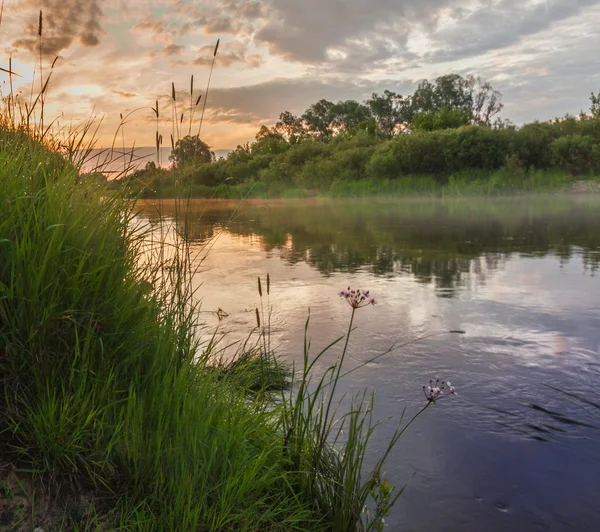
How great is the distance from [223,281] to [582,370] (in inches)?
216

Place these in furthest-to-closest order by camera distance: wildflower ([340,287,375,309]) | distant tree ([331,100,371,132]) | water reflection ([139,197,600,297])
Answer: distant tree ([331,100,371,132])
water reflection ([139,197,600,297])
wildflower ([340,287,375,309])

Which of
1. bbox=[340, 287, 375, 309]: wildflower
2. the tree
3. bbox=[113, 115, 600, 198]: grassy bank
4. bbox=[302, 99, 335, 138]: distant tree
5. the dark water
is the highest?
bbox=[302, 99, 335, 138]: distant tree

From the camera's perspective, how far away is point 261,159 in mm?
60750

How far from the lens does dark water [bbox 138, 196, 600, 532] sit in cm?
296

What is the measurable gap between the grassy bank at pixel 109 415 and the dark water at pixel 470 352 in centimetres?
57

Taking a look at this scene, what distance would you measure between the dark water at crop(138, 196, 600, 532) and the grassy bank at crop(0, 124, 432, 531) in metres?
0.57

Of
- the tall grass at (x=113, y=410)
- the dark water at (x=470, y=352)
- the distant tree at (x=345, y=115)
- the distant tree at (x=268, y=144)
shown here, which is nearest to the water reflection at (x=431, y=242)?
the dark water at (x=470, y=352)

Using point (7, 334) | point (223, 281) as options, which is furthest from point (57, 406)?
point (223, 281)

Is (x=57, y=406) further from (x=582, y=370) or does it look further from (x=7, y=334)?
(x=582, y=370)

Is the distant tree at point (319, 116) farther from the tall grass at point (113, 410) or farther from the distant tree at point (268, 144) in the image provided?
the tall grass at point (113, 410)

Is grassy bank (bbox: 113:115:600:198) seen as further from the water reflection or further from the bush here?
the water reflection

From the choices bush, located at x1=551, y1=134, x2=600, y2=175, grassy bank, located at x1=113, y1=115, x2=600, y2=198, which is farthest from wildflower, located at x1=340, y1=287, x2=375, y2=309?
bush, located at x1=551, y1=134, x2=600, y2=175

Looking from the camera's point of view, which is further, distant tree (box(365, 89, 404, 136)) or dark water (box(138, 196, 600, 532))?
distant tree (box(365, 89, 404, 136))

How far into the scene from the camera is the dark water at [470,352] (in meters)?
2.96
